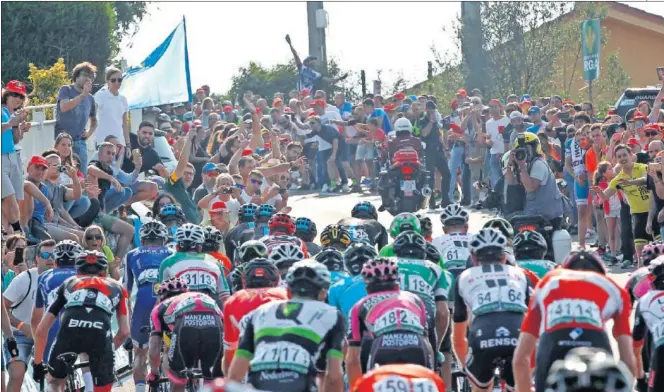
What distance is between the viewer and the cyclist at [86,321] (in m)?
13.8

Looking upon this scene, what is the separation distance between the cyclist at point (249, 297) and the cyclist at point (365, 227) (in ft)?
13.9

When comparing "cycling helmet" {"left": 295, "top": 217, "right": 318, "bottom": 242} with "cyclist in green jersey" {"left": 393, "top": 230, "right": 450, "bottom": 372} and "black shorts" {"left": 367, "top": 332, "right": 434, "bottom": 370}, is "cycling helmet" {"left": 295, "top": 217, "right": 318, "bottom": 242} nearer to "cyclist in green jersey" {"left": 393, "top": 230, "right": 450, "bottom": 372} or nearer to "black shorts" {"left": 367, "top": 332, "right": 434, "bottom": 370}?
"cyclist in green jersey" {"left": 393, "top": 230, "right": 450, "bottom": 372}

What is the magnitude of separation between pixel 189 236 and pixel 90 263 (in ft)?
3.44

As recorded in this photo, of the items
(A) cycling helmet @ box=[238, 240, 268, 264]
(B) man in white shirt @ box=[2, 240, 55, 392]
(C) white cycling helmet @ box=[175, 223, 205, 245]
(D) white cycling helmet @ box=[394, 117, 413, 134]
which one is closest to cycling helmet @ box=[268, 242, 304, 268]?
(A) cycling helmet @ box=[238, 240, 268, 264]

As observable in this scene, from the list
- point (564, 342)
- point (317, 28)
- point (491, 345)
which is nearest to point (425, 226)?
point (491, 345)

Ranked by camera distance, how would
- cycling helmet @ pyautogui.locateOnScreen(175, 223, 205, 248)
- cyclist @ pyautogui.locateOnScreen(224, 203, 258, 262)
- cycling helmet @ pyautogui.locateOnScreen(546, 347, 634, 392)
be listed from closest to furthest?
1. cycling helmet @ pyautogui.locateOnScreen(546, 347, 634, 392)
2. cycling helmet @ pyautogui.locateOnScreen(175, 223, 205, 248)
3. cyclist @ pyautogui.locateOnScreen(224, 203, 258, 262)

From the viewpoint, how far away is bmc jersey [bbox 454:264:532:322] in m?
11.6

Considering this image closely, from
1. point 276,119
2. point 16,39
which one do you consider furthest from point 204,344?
point 16,39

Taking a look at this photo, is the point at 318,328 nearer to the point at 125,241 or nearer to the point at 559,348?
the point at 559,348

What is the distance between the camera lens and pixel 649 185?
2005cm

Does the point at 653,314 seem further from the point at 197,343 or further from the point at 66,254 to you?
the point at 66,254

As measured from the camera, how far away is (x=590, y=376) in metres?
7.02

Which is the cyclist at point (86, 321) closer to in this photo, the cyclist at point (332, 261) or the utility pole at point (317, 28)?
the cyclist at point (332, 261)

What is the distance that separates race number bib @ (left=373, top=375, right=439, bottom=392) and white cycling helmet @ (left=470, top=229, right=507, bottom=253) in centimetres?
333
